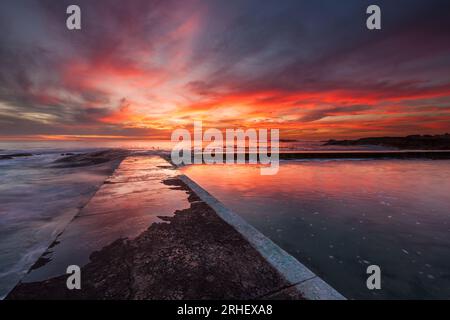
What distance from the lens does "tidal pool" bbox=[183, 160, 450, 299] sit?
342 centimetres

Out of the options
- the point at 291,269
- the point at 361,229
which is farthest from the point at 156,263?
the point at 361,229

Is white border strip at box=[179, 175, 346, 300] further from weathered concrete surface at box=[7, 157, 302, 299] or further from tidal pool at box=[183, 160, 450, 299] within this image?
tidal pool at box=[183, 160, 450, 299]

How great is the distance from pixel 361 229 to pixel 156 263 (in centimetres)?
509

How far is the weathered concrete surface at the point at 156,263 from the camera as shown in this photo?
2.24 meters

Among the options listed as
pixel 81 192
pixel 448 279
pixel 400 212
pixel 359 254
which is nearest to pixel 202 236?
pixel 359 254

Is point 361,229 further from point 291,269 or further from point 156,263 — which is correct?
point 156,263

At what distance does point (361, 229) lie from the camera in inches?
207

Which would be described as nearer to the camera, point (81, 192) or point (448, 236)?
point (448, 236)

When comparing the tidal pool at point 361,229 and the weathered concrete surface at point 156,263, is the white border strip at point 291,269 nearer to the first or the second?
the weathered concrete surface at point 156,263

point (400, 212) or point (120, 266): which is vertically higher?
point (120, 266)

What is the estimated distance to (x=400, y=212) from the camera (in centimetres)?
644

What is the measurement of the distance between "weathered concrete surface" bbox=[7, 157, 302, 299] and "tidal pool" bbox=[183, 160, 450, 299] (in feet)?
5.29
